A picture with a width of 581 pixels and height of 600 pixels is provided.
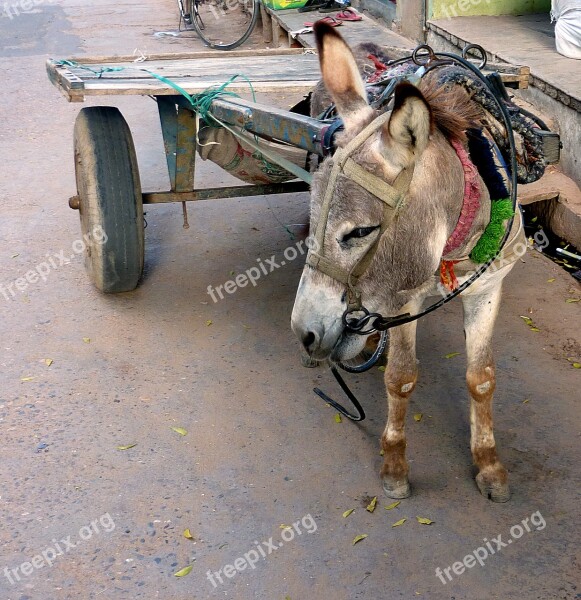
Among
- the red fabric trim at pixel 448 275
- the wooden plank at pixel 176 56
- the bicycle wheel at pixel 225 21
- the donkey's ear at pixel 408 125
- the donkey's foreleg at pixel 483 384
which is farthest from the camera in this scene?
the bicycle wheel at pixel 225 21

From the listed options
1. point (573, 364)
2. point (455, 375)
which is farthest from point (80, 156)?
point (573, 364)

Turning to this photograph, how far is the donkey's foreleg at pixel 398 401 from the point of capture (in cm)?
309

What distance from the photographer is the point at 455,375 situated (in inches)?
155

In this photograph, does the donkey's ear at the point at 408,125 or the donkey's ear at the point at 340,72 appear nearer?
the donkey's ear at the point at 408,125

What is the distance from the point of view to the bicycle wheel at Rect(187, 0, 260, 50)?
37.6ft

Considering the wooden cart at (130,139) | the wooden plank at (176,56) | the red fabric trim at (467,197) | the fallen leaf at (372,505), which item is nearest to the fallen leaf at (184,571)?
the fallen leaf at (372,505)

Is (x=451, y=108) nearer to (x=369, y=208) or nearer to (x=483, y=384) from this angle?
(x=369, y=208)

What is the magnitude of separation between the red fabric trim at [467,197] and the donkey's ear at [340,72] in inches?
12.9

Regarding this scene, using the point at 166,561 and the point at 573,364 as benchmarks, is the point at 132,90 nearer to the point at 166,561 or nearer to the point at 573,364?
the point at 166,561

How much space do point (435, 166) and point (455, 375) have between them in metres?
1.83

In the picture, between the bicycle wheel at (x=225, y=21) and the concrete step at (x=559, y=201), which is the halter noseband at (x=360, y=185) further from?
the bicycle wheel at (x=225, y=21)

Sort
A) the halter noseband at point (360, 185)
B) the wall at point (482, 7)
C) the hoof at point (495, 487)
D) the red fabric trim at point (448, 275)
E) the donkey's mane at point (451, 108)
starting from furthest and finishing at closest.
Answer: the wall at point (482, 7), the hoof at point (495, 487), the red fabric trim at point (448, 275), the donkey's mane at point (451, 108), the halter noseband at point (360, 185)

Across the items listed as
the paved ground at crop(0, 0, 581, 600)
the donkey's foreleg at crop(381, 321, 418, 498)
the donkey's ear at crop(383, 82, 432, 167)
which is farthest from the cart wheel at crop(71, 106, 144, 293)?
the donkey's ear at crop(383, 82, 432, 167)

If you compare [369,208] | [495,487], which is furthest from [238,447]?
[369,208]
